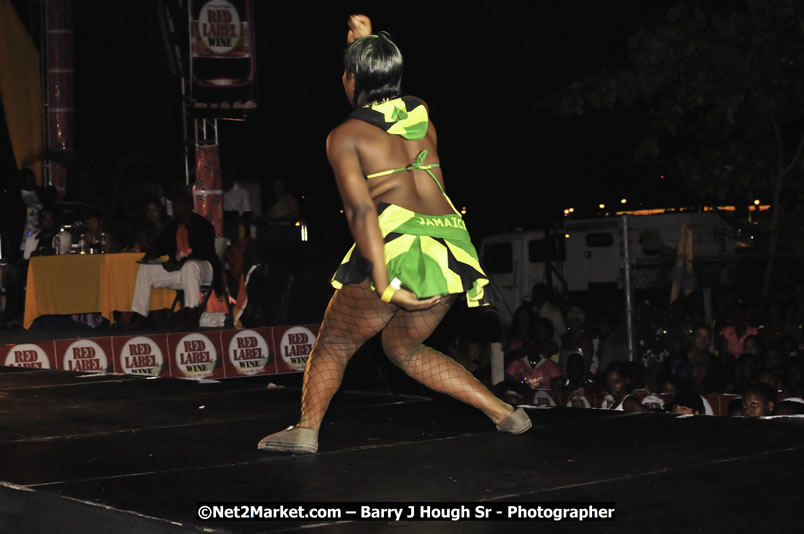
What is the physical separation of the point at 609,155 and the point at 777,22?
662 inches

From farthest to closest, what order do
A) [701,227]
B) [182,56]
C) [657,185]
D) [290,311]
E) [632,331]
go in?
[657,185] → [701,227] → [182,56] → [290,311] → [632,331]

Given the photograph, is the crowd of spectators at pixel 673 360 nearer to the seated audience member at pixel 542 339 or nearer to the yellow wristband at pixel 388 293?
the seated audience member at pixel 542 339

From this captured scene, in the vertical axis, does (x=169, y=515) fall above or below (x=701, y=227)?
below

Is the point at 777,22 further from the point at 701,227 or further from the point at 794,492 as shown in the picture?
the point at 701,227

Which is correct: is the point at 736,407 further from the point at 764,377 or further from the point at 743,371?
the point at 743,371

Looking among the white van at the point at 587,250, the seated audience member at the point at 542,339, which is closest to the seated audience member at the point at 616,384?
the seated audience member at the point at 542,339

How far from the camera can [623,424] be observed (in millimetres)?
3979

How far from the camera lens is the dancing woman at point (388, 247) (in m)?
3.36

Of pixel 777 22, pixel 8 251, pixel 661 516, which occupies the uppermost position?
pixel 777 22

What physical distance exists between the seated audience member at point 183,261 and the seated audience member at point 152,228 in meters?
0.15

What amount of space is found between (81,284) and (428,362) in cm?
706

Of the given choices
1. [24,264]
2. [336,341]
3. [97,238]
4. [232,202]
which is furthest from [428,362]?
[232,202]

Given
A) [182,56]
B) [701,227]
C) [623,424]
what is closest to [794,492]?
[623,424]

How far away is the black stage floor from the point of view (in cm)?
262
